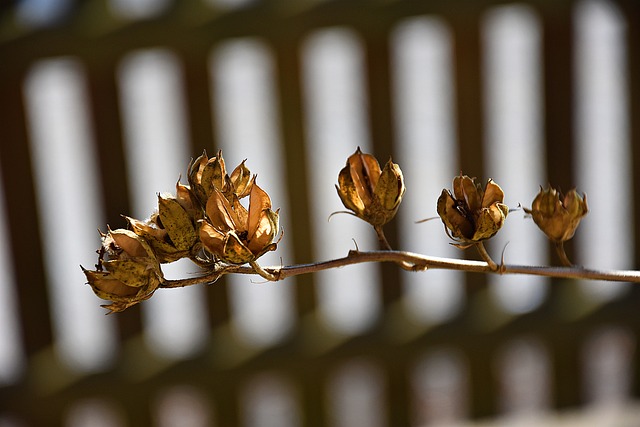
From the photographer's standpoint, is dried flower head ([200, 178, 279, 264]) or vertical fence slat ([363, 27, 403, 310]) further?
vertical fence slat ([363, 27, 403, 310])

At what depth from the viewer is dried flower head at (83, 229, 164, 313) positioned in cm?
34

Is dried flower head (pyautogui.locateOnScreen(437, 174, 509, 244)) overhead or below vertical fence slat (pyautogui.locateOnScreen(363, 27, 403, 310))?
below

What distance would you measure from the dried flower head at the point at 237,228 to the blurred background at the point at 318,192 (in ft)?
4.55

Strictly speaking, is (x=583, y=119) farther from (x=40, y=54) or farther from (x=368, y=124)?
(x=40, y=54)

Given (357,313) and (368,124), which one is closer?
(368,124)

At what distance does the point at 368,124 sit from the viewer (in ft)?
6.06

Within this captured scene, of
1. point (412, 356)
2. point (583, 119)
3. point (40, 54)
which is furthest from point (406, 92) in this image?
point (40, 54)

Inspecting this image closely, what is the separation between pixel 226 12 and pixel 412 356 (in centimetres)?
89

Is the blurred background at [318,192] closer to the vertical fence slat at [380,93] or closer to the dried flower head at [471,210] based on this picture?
the vertical fence slat at [380,93]

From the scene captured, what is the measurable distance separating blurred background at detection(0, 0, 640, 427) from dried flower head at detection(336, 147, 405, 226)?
1354 mm

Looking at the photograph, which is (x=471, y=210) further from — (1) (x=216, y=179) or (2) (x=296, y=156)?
(2) (x=296, y=156)

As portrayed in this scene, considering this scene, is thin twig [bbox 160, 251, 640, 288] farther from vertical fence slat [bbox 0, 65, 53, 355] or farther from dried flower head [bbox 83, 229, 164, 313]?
vertical fence slat [bbox 0, 65, 53, 355]

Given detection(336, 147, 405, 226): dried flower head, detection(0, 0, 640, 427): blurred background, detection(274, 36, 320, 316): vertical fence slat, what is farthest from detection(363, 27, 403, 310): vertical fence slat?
detection(336, 147, 405, 226): dried flower head

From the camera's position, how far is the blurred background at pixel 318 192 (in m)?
1.72
